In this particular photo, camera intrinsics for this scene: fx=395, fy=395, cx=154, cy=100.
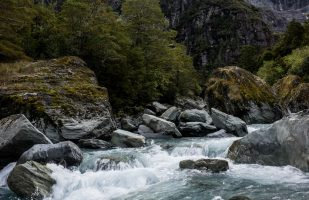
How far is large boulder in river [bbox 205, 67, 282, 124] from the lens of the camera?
1246 inches

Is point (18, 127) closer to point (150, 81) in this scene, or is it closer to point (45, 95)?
point (45, 95)

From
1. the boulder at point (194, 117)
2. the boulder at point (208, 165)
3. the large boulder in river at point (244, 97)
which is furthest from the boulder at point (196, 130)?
the boulder at point (208, 165)

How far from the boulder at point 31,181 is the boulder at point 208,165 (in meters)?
5.34

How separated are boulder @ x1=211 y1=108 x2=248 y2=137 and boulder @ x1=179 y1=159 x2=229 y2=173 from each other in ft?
30.4

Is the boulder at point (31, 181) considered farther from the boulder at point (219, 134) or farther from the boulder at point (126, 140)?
the boulder at point (219, 134)

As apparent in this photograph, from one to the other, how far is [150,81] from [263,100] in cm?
1151

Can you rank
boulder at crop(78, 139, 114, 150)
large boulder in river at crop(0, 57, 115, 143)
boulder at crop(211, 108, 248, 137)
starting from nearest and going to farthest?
boulder at crop(78, 139, 114, 150) < large boulder in river at crop(0, 57, 115, 143) < boulder at crop(211, 108, 248, 137)

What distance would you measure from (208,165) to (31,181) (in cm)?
665

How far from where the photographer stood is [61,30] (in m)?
31.7

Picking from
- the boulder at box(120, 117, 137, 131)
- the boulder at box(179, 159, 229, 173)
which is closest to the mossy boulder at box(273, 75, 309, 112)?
the boulder at box(120, 117, 137, 131)

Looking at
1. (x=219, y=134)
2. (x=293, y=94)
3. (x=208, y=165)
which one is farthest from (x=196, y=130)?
(x=293, y=94)

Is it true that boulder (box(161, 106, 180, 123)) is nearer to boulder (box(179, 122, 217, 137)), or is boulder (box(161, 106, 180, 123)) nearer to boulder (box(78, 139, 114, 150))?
boulder (box(179, 122, 217, 137))

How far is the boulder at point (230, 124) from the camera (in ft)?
80.8

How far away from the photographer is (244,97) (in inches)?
1267
